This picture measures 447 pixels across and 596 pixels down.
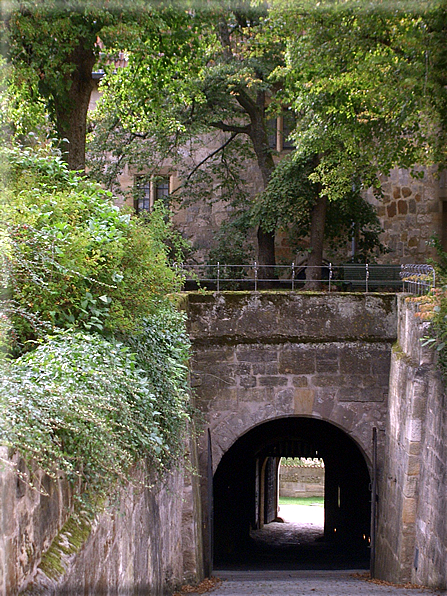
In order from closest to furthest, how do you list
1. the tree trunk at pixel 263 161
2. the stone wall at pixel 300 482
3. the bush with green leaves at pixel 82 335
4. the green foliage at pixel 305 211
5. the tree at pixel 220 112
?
the bush with green leaves at pixel 82 335, the tree at pixel 220 112, the green foliage at pixel 305 211, the tree trunk at pixel 263 161, the stone wall at pixel 300 482

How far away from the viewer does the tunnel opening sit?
13.5 metres

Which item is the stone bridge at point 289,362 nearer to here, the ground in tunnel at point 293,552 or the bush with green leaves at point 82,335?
the bush with green leaves at point 82,335

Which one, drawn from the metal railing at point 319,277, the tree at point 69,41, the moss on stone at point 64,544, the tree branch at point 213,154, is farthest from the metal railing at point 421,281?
the moss on stone at point 64,544

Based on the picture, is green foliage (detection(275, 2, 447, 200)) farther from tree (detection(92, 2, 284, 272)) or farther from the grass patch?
the grass patch

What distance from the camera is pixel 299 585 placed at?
803 cm

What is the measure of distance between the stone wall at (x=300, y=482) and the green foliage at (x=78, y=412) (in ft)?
73.8

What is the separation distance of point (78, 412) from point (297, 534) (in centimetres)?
1708

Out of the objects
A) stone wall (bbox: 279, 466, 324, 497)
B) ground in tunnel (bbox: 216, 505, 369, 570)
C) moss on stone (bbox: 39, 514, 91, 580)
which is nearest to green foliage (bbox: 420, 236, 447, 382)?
moss on stone (bbox: 39, 514, 91, 580)

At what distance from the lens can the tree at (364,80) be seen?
347 inches

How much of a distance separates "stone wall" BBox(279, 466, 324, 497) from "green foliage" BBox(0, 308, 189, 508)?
2250 centimetres

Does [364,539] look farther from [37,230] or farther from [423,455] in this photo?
[37,230]

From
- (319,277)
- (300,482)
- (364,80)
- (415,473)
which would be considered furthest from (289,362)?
(300,482)

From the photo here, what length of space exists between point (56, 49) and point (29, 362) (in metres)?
5.51

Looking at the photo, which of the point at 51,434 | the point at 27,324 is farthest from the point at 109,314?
the point at 51,434
